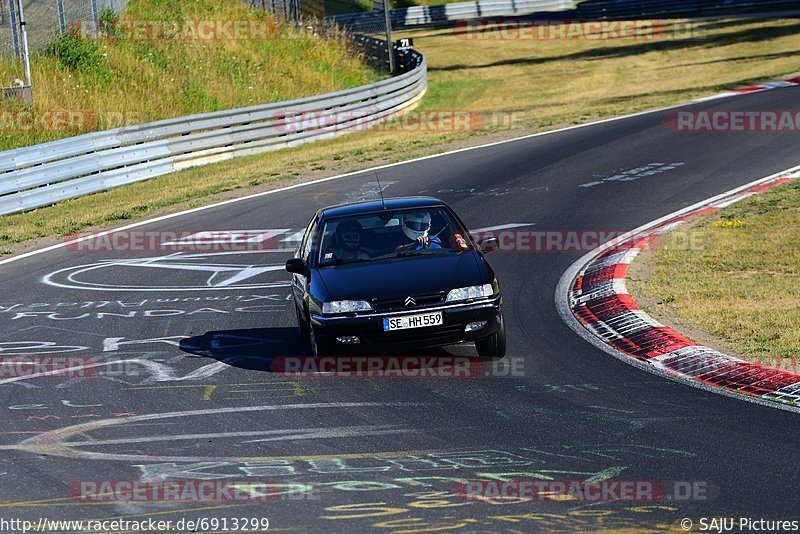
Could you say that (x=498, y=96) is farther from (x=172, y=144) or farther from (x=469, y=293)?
(x=469, y=293)

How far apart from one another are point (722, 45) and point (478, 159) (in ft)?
85.8

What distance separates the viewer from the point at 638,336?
35.7 feet

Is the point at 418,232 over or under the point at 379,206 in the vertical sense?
under

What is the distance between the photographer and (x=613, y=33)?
55188 millimetres

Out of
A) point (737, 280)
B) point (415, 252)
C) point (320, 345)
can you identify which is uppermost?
point (415, 252)

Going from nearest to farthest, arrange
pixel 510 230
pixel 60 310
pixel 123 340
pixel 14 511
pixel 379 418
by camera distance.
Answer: pixel 14 511 < pixel 379 418 < pixel 123 340 < pixel 60 310 < pixel 510 230

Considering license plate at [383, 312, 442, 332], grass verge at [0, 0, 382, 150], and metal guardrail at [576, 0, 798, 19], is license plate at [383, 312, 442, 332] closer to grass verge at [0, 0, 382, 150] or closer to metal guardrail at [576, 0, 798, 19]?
grass verge at [0, 0, 382, 150]

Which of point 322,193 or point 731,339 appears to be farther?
point 322,193

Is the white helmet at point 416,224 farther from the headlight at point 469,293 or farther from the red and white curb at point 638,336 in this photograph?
the red and white curb at point 638,336

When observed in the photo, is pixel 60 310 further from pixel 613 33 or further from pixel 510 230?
pixel 613 33

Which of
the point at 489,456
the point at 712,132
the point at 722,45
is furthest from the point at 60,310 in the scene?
the point at 722,45

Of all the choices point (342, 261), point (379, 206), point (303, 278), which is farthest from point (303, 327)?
point (379, 206)

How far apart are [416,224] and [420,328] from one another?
170 cm

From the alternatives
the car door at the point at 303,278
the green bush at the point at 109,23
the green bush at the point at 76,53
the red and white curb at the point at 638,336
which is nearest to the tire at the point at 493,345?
the red and white curb at the point at 638,336
